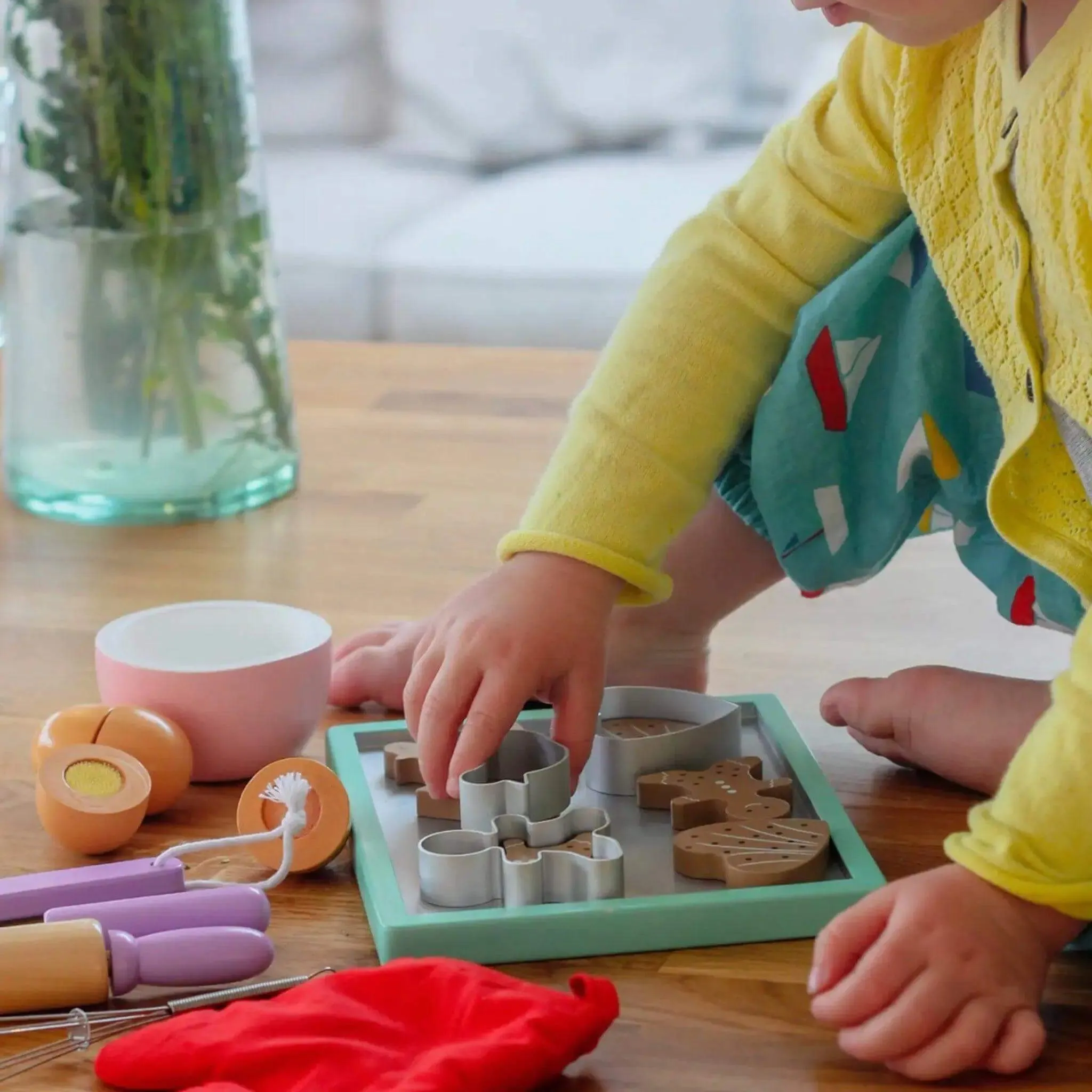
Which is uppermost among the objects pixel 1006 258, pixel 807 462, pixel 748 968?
pixel 1006 258

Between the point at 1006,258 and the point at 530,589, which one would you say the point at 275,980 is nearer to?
the point at 530,589

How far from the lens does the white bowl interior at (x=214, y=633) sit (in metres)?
0.89

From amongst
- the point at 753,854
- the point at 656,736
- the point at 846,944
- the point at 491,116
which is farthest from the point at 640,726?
the point at 491,116

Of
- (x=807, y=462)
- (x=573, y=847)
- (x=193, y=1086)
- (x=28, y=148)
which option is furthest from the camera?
(x=28, y=148)

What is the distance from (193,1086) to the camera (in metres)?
0.60

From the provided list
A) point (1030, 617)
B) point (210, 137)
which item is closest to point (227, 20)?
point (210, 137)

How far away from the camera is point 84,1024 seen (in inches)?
24.9

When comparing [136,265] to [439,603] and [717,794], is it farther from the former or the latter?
[717,794]

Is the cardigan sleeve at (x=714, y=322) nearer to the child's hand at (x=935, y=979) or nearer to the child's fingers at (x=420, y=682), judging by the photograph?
the child's fingers at (x=420, y=682)

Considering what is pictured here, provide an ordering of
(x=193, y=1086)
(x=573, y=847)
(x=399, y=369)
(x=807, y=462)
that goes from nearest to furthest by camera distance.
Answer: (x=193, y=1086), (x=573, y=847), (x=807, y=462), (x=399, y=369)

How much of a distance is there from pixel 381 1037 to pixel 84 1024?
0.36 ft

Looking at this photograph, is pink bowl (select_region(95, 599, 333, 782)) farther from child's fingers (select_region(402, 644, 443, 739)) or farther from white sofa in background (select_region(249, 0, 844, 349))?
white sofa in background (select_region(249, 0, 844, 349))

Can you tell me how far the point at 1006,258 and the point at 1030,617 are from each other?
23 centimetres

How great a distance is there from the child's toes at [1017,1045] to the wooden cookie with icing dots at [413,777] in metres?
0.26
